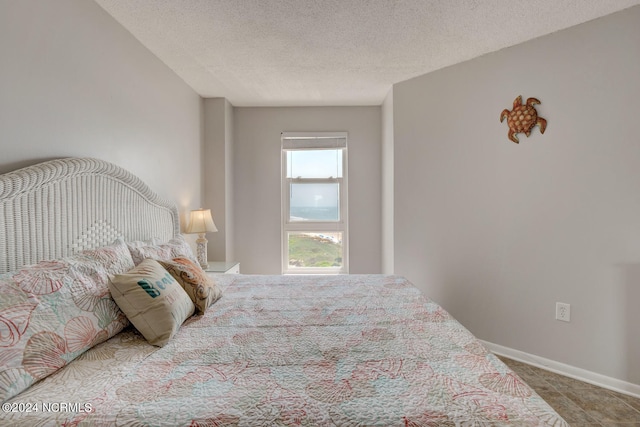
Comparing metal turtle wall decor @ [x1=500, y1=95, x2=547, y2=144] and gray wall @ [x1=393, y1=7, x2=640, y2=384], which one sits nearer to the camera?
gray wall @ [x1=393, y1=7, x2=640, y2=384]

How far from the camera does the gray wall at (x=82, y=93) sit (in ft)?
4.78

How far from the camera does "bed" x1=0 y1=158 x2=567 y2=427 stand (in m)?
0.89

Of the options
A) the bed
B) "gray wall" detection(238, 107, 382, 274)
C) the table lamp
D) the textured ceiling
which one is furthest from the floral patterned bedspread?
"gray wall" detection(238, 107, 382, 274)

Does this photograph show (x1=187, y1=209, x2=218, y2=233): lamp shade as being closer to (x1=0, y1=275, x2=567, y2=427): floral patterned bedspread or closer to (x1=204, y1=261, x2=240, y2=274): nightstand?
(x1=204, y1=261, x2=240, y2=274): nightstand

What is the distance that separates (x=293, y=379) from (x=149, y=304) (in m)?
0.72

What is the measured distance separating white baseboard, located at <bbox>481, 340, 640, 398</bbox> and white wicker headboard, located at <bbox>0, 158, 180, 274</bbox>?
9.41 ft

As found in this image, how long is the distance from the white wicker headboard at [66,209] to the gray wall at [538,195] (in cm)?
240

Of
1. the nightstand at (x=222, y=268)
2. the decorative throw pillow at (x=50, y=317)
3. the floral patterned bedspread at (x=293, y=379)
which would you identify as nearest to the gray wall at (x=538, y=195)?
the floral patterned bedspread at (x=293, y=379)

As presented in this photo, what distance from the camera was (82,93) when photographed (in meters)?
1.84

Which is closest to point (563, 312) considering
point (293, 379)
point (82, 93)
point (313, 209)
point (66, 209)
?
point (293, 379)

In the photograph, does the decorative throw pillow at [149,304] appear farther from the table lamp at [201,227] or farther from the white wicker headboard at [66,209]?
the table lamp at [201,227]

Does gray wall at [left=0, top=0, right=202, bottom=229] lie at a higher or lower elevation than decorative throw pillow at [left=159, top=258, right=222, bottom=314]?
higher

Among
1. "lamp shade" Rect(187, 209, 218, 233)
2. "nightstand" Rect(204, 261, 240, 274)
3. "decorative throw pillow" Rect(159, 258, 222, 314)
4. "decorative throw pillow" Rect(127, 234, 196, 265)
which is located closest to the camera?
"decorative throw pillow" Rect(159, 258, 222, 314)

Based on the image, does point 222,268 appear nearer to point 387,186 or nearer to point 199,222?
point 199,222
